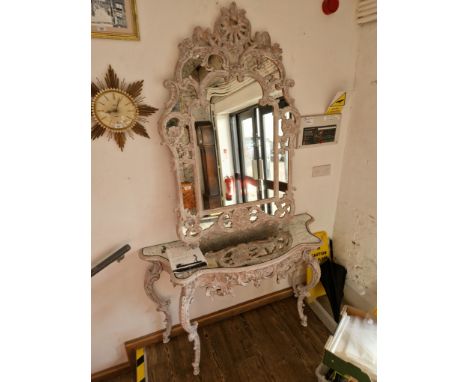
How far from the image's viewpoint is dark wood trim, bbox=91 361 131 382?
168 cm

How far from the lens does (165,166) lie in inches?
58.9

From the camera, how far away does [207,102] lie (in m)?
1.41

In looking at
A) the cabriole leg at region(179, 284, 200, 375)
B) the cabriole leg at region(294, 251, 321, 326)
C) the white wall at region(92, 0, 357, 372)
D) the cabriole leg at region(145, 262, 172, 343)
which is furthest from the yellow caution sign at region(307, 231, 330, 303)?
the cabriole leg at region(145, 262, 172, 343)

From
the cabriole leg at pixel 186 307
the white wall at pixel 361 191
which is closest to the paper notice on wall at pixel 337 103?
the white wall at pixel 361 191

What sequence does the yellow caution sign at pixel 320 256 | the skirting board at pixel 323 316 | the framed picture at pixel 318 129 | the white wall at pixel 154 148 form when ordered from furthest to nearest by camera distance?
the yellow caution sign at pixel 320 256 < the skirting board at pixel 323 316 < the framed picture at pixel 318 129 < the white wall at pixel 154 148

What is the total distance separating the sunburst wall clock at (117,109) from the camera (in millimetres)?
1256

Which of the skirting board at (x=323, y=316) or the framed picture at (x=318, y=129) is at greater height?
the framed picture at (x=318, y=129)

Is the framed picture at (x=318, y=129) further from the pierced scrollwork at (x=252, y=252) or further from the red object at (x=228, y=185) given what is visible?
the pierced scrollwork at (x=252, y=252)

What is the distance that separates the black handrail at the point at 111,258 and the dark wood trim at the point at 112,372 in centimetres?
77

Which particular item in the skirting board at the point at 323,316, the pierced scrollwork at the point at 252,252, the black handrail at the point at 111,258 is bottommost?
the skirting board at the point at 323,316
